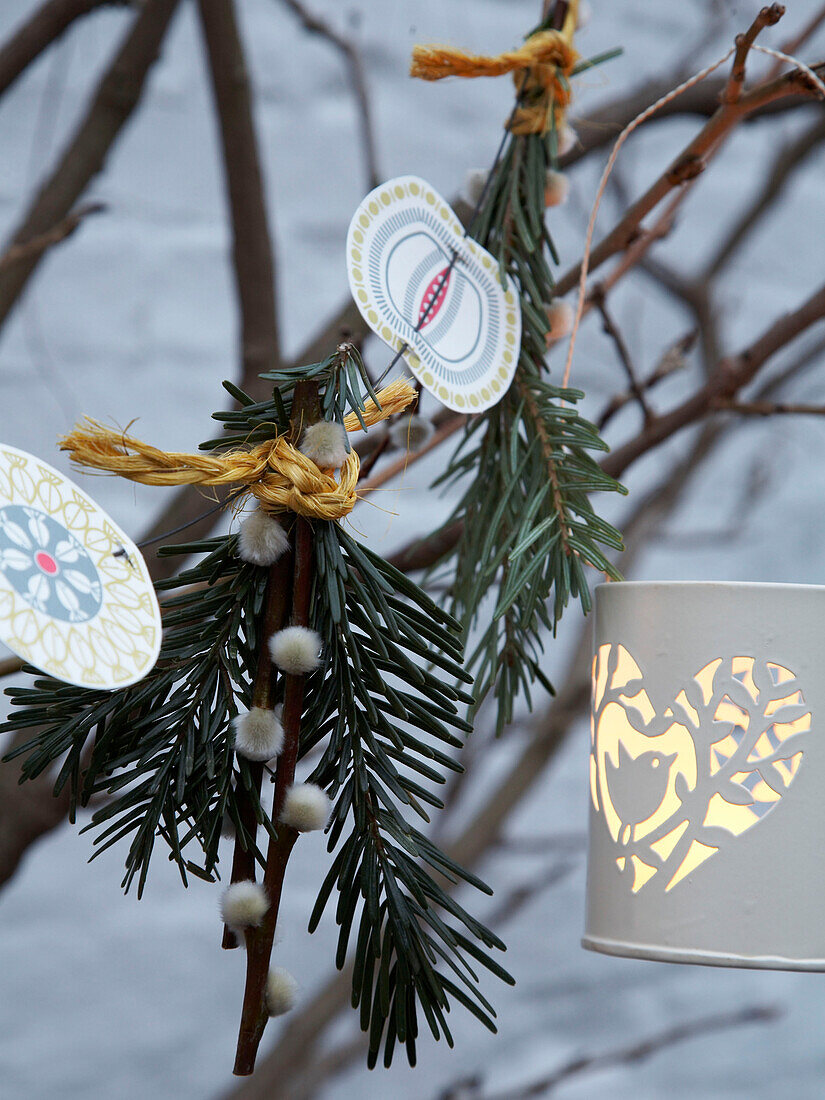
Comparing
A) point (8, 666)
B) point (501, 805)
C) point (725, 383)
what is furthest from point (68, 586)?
point (501, 805)

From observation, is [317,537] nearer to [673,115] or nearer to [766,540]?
[673,115]

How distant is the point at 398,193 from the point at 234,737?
159 millimetres

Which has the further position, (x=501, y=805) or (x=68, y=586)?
(x=501, y=805)

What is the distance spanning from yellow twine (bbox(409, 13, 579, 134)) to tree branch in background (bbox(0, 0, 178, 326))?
270mm

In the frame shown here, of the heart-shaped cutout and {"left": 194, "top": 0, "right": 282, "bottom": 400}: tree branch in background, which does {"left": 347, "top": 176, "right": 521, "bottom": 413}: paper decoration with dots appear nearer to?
the heart-shaped cutout

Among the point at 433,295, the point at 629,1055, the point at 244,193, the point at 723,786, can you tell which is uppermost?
the point at 244,193

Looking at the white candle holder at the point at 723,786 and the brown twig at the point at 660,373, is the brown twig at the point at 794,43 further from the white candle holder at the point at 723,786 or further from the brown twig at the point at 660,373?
the white candle holder at the point at 723,786

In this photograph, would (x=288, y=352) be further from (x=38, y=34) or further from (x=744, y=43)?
(x=744, y=43)

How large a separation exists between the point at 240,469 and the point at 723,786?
15cm

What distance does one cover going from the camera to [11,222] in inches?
32.7

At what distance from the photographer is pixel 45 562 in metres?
0.22

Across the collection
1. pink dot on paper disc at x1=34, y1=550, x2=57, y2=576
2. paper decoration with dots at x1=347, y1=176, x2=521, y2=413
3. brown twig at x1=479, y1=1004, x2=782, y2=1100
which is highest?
paper decoration with dots at x1=347, y1=176, x2=521, y2=413

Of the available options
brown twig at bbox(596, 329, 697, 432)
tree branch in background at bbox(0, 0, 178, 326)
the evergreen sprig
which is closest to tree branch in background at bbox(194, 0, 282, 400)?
tree branch in background at bbox(0, 0, 178, 326)

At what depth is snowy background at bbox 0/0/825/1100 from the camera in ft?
2.77
